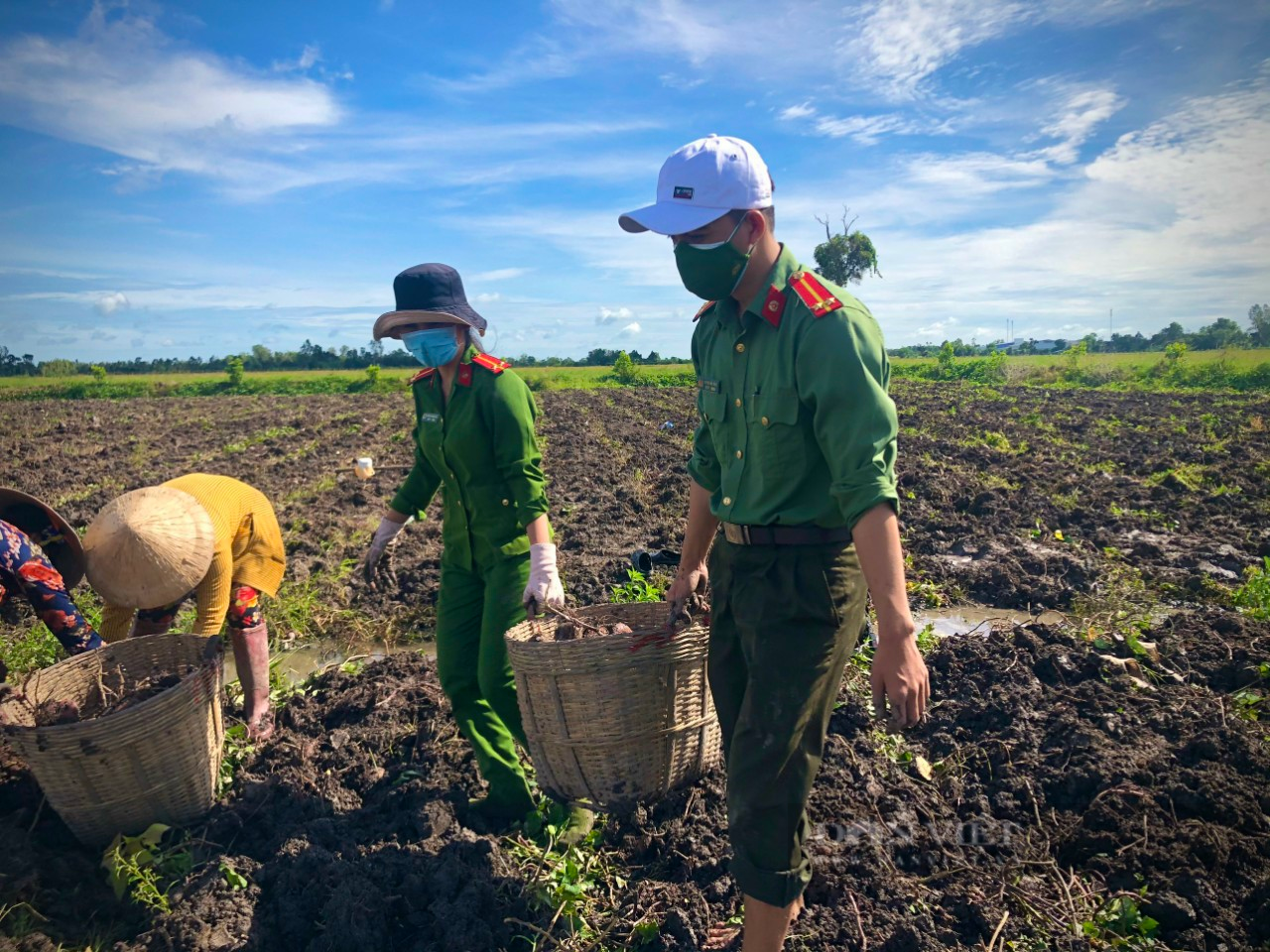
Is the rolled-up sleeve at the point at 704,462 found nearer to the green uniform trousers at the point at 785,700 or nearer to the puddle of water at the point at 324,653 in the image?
the green uniform trousers at the point at 785,700

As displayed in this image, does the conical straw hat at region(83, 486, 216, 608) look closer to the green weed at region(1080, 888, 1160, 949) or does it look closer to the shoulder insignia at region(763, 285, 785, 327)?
the shoulder insignia at region(763, 285, 785, 327)

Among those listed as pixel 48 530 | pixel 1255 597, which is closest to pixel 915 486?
pixel 1255 597

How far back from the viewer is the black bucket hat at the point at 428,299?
3.16 meters

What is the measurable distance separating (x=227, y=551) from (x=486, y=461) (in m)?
1.42

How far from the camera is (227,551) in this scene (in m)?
3.80

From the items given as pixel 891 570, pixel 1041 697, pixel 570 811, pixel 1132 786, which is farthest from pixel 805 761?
pixel 1041 697

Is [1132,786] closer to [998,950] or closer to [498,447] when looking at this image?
[998,950]

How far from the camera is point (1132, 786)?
3.29m

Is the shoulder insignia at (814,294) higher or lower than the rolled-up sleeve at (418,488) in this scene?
higher

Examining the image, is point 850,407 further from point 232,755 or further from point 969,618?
point 969,618

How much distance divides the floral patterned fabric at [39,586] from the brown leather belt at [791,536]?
9.79ft

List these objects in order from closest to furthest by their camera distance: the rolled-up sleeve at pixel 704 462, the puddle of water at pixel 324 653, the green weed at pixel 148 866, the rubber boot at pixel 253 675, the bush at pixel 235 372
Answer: the rolled-up sleeve at pixel 704 462 → the green weed at pixel 148 866 → the rubber boot at pixel 253 675 → the puddle of water at pixel 324 653 → the bush at pixel 235 372

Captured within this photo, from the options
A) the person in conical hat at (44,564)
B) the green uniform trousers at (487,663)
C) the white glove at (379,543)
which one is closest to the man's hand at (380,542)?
the white glove at (379,543)

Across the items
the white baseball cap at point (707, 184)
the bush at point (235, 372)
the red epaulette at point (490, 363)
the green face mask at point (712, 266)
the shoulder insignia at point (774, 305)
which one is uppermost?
the bush at point (235, 372)
